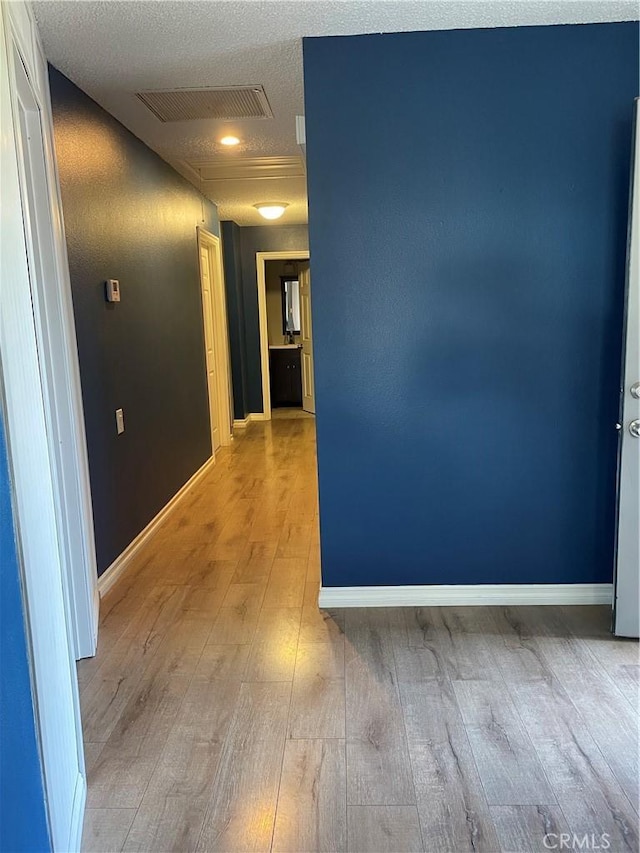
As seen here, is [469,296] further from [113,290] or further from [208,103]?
[113,290]

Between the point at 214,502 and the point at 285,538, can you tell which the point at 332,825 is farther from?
the point at 214,502

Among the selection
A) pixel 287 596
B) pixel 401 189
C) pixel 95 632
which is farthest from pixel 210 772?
pixel 401 189

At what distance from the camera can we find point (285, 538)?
379cm

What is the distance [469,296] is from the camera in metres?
2.65

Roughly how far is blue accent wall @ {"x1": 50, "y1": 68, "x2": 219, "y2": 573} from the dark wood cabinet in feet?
14.1

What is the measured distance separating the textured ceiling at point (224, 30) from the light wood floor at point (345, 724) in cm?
240

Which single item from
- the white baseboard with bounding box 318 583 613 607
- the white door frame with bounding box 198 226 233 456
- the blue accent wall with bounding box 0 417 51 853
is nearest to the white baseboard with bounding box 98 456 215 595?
the white baseboard with bounding box 318 583 613 607

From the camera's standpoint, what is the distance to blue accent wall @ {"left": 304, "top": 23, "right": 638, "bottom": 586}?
8.27ft

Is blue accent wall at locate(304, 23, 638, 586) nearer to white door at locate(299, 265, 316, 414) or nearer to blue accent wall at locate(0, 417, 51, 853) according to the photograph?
blue accent wall at locate(0, 417, 51, 853)

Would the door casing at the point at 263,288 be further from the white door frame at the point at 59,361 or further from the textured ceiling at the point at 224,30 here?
the white door frame at the point at 59,361

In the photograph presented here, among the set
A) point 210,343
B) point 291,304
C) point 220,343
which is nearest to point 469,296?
point 210,343

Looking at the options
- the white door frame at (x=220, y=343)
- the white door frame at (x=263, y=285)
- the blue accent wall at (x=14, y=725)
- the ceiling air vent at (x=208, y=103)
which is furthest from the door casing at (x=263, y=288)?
the blue accent wall at (x=14, y=725)

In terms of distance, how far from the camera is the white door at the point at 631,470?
2316 mm

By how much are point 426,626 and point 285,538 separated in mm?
1326
